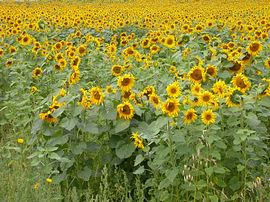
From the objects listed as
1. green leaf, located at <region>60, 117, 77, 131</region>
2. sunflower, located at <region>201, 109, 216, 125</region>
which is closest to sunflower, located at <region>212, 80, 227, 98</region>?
sunflower, located at <region>201, 109, 216, 125</region>

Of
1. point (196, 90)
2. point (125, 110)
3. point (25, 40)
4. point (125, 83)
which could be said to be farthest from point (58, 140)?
point (25, 40)

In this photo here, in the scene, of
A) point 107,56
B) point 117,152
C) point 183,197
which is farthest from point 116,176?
point 107,56

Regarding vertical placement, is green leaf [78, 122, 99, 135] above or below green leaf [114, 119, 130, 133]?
above

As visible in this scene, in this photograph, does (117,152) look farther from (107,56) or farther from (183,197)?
(107,56)

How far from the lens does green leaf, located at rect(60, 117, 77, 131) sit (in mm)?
4184

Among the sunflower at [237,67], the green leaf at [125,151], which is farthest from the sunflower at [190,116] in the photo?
the sunflower at [237,67]

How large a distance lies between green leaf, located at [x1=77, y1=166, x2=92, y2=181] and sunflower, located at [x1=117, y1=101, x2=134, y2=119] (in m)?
0.49

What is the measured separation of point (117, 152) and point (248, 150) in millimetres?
1014

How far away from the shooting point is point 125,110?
14.0 feet

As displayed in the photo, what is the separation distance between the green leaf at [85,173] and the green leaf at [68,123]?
0.39m

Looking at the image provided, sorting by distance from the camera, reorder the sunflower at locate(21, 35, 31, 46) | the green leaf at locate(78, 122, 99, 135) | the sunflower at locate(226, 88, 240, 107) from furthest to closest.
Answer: the sunflower at locate(21, 35, 31, 46)
the green leaf at locate(78, 122, 99, 135)
the sunflower at locate(226, 88, 240, 107)

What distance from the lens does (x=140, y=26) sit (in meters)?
11.5

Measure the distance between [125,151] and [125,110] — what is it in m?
0.32

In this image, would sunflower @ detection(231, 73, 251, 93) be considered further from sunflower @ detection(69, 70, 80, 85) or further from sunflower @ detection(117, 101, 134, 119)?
sunflower @ detection(69, 70, 80, 85)
